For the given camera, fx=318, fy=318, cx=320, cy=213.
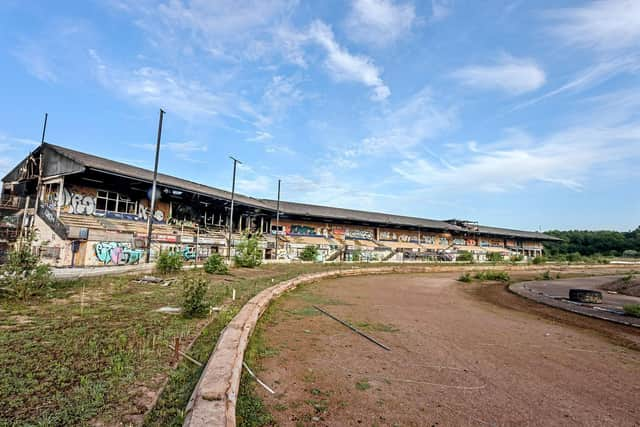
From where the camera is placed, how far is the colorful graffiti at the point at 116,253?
18.5 m

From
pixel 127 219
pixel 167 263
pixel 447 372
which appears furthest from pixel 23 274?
→ pixel 127 219

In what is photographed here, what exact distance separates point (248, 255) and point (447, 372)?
1802 centimetres

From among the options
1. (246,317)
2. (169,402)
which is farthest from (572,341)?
(169,402)

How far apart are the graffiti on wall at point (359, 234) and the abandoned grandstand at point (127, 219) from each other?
0.19m

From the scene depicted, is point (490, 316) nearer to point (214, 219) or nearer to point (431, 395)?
point (431, 395)

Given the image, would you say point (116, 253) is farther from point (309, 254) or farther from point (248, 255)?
point (309, 254)

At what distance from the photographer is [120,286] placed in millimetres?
10188

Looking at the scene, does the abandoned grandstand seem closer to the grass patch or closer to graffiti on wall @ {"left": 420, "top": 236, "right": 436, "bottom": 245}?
graffiti on wall @ {"left": 420, "top": 236, "right": 436, "bottom": 245}

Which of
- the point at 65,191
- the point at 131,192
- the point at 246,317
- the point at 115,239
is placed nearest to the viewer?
the point at 246,317

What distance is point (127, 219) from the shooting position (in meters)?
24.7

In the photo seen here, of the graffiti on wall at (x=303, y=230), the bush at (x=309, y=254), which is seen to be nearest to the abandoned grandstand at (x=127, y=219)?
the graffiti on wall at (x=303, y=230)

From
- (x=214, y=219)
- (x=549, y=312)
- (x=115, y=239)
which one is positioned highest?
(x=214, y=219)

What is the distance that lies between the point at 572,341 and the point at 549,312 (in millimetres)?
4762

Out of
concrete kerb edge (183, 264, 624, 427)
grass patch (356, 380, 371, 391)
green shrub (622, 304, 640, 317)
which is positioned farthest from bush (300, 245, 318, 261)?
grass patch (356, 380, 371, 391)
